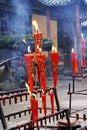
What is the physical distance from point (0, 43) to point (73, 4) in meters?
4.79

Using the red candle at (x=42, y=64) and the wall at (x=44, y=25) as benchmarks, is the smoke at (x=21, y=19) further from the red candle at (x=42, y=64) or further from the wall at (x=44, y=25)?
the red candle at (x=42, y=64)

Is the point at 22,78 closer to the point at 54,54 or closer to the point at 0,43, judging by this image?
the point at 0,43

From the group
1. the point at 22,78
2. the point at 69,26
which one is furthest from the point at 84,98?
the point at 69,26

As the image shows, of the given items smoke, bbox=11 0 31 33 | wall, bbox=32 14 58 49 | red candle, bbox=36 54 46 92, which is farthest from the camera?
wall, bbox=32 14 58 49

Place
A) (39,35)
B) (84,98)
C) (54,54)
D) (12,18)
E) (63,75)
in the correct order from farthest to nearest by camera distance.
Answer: (63,75)
(12,18)
(84,98)
(54,54)
(39,35)

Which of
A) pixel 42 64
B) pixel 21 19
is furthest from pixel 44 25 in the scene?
pixel 42 64

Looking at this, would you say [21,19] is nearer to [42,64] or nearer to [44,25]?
[44,25]

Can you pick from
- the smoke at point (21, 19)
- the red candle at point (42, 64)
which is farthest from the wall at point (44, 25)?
the red candle at point (42, 64)

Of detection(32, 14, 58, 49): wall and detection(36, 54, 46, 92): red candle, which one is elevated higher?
detection(32, 14, 58, 49): wall

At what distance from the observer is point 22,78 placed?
462 inches

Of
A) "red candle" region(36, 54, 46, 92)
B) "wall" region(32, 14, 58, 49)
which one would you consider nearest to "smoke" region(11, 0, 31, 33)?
"wall" region(32, 14, 58, 49)

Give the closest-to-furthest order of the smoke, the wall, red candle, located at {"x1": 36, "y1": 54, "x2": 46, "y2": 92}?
red candle, located at {"x1": 36, "y1": 54, "x2": 46, "y2": 92}, the smoke, the wall

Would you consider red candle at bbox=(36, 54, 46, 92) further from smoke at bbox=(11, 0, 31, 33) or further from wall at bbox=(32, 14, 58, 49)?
wall at bbox=(32, 14, 58, 49)

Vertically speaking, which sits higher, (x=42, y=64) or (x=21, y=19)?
(x=21, y=19)
